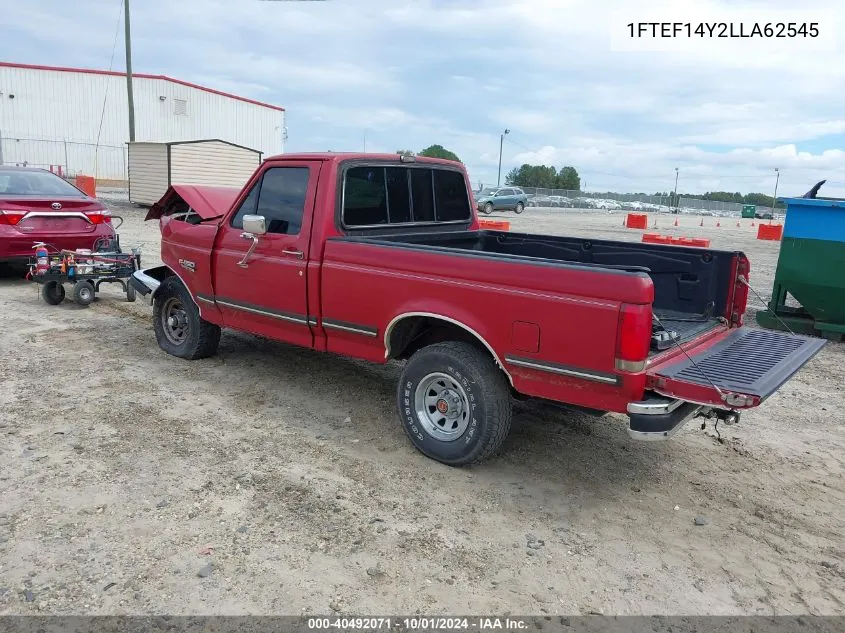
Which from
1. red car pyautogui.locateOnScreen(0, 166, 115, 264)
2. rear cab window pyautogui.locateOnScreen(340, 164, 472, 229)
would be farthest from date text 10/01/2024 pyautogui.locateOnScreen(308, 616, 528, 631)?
red car pyautogui.locateOnScreen(0, 166, 115, 264)

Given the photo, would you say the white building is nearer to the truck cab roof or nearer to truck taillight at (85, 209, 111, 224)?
truck taillight at (85, 209, 111, 224)

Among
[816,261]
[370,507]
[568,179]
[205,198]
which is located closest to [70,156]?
[205,198]

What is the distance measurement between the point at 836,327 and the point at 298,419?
6701 millimetres

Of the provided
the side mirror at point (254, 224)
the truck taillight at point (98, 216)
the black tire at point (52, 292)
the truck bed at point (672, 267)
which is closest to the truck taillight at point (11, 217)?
the truck taillight at point (98, 216)

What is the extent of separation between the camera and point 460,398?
430 cm

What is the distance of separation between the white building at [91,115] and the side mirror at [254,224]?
36.1 metres

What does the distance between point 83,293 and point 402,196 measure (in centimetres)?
506

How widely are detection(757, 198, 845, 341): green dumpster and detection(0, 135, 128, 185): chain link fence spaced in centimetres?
3644

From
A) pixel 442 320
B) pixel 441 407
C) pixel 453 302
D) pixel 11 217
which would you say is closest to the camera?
pixel 453 302

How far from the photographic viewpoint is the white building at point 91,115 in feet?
126

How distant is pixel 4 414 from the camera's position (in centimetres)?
495

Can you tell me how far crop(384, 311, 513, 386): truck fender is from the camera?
399 centimetres

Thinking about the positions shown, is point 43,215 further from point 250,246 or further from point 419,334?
point 419,334

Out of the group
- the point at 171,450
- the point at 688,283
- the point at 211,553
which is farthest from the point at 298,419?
the point at 688,283
